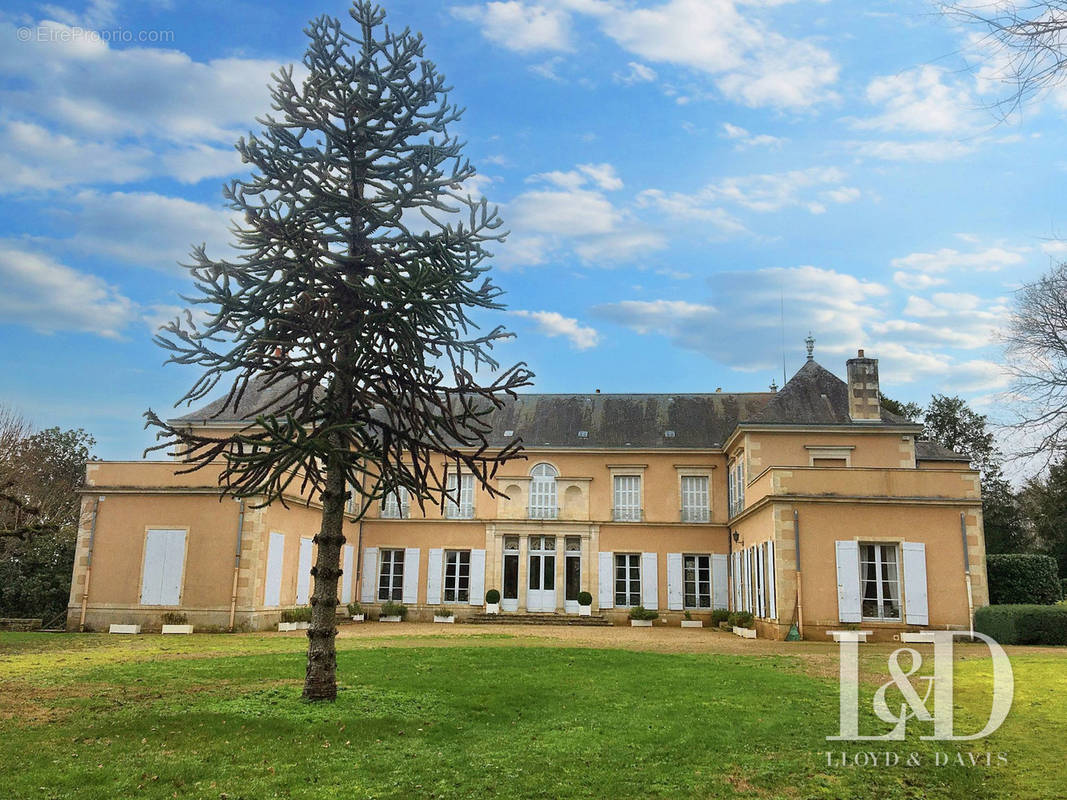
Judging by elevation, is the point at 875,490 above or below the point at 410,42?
below

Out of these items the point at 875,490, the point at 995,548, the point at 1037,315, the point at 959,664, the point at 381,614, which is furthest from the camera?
the point at 995,548

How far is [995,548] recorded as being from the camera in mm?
32406

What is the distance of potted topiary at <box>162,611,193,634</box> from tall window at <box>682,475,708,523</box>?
43.8 ft

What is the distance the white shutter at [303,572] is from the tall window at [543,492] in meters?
6.74

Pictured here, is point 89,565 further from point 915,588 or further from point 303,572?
point 915,588

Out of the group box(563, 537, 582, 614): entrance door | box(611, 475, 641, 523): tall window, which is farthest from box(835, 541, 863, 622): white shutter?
box(563, 537, 582, 614): entrance door

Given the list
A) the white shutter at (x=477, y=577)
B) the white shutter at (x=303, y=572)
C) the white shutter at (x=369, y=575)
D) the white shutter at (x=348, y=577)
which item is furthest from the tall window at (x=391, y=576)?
the white shutter at (x=303, y=572)

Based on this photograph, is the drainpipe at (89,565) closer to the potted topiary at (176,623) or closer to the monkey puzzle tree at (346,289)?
the potted topiary at (176,623)

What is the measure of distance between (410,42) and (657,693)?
24.2 feet

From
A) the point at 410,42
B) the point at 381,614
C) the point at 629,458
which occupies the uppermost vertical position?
the point at 410,42

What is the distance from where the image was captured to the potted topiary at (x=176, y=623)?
54.0ft

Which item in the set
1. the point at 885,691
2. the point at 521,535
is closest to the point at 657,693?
the point at 885,691

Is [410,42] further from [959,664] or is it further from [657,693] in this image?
[959,664]

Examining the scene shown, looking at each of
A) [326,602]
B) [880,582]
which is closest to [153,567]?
[326,602]
